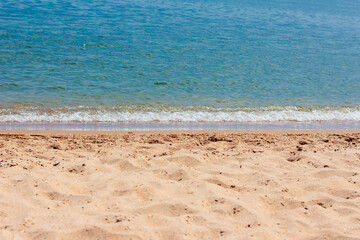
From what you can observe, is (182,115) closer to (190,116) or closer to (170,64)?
(190,116)

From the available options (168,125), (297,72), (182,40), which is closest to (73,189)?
(168,125)

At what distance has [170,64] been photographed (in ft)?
41.6

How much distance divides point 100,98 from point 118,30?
7.81m

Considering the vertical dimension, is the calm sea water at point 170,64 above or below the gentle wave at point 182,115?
above

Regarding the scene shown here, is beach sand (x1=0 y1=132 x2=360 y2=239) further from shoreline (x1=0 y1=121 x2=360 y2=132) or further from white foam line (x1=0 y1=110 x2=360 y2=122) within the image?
white foam line (x1=0 y1=110 x2=360 y2=122)

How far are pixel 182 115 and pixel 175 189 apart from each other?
440 centimetres

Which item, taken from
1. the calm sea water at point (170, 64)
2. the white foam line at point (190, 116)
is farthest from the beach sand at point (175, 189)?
the calm sea water at point (170, 64)

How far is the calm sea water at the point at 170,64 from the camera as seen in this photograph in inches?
361

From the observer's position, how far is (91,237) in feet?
11.2

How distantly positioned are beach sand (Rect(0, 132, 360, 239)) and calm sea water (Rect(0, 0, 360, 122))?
8.09 feet

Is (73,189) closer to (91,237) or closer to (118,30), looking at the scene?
(91,237)

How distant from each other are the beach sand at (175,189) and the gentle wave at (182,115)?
1.69 m

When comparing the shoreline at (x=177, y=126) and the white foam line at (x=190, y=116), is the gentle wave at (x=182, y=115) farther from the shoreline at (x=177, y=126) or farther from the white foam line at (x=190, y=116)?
the shoreline at (x=177, y=126)

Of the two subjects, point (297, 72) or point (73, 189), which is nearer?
point (73, 189)
